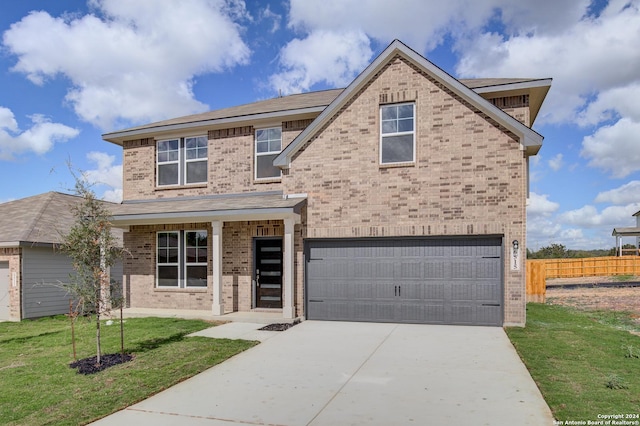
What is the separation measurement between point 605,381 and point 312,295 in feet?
25.0

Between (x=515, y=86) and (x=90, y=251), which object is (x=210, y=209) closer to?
(x=90, y=251)

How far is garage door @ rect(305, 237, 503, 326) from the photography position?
11394mm

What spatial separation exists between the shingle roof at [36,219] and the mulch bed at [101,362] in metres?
6.94

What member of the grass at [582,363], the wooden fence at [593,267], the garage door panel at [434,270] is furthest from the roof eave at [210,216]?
the wooden fence at [593,267]

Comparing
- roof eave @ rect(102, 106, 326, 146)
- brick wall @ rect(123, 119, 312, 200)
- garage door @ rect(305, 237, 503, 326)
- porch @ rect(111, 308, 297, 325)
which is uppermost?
roof eave @ rect(102, 106, 326, 146)

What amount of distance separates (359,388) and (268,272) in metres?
7.66

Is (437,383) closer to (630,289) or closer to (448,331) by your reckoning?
(448,331)

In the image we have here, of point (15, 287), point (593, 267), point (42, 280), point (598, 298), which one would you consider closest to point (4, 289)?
point (15, 287)

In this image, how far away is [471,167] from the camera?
11.3 metres

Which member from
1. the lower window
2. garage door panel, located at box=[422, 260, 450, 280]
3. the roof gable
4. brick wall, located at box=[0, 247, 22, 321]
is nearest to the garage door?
garage door panel, located at box=[422, 260, 450, 280]

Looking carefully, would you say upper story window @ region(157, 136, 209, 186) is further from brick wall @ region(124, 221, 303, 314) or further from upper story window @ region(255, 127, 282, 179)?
upper story window @ region(255, 127, 282, 179)

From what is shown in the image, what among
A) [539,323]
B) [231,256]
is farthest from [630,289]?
[231,256]

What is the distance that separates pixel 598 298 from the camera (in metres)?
19.6

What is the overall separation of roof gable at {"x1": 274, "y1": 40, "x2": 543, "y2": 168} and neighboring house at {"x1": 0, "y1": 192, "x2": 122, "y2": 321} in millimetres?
8460
